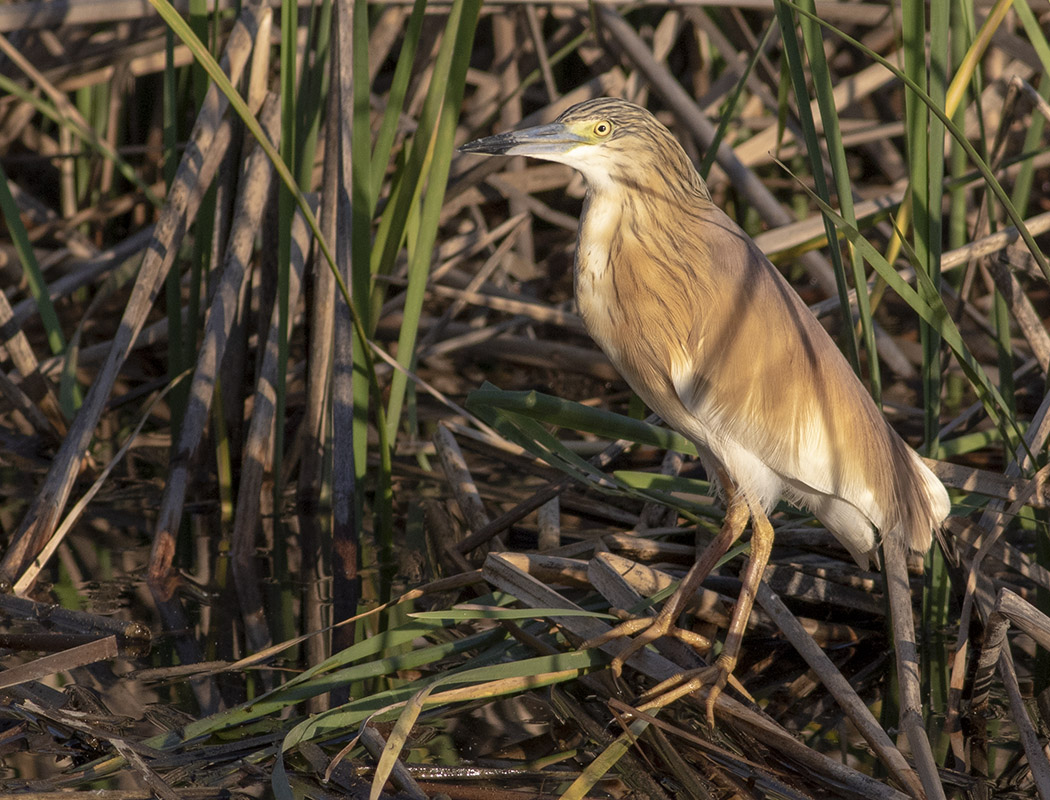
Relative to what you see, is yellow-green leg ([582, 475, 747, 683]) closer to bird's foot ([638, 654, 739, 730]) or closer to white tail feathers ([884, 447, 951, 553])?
bird's foot ([638, 654, 739, 730])

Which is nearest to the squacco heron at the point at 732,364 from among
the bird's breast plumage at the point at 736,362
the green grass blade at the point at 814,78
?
the bird's breast plumage at the point at 736,362

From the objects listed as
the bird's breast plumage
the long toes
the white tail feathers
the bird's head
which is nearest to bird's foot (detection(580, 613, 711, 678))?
the long toes

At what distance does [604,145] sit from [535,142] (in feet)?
0.53

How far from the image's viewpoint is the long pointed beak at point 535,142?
2451mm

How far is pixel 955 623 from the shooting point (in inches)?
116

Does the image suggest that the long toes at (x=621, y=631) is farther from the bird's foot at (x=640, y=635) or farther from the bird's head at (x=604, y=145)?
the bird's head at (x=604, y=145)

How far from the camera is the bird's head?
2.47m

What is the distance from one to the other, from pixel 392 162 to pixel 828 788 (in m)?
3.47

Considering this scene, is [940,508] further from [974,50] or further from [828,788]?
[974,50]

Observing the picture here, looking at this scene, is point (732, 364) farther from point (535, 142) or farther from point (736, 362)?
point (535, 142)

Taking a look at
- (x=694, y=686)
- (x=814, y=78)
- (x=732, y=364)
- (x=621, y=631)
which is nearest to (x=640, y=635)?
(x=621, y=631)

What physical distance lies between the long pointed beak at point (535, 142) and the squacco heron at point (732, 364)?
0.11 meters

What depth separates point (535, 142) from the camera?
245 centimetres

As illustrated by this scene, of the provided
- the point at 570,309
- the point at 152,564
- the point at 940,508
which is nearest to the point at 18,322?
the point at 152,564
